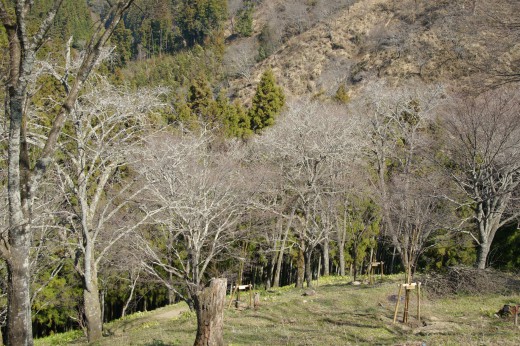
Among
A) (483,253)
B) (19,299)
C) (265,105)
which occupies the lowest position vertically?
(483,253)

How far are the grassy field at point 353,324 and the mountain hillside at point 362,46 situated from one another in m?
36.1

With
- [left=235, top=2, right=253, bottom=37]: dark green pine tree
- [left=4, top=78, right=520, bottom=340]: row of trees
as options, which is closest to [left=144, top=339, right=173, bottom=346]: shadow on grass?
[left=4, top=78, right=520, bottom=340]: row of trees

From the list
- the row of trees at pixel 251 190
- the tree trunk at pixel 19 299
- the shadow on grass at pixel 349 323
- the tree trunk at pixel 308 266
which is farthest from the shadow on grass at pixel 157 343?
the tree trunk at pixel 308 266

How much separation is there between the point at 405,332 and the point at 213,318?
15.5 feet

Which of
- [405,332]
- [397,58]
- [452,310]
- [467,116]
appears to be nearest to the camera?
[405,332]

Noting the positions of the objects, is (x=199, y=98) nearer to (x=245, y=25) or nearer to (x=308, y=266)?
(x=308, y=266)

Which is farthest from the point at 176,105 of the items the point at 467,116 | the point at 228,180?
the point at 467,116

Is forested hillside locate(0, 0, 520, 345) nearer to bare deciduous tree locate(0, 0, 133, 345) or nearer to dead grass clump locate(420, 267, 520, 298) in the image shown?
bare deciduous tree locate(0, 0, 133, 345)

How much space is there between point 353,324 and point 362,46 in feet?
200

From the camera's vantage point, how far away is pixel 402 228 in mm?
20578

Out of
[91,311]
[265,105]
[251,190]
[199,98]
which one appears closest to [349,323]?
[91,311]

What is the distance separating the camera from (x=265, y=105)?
3738cm

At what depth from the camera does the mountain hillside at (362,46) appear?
176 feet

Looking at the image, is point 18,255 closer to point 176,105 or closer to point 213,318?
point 213,318
